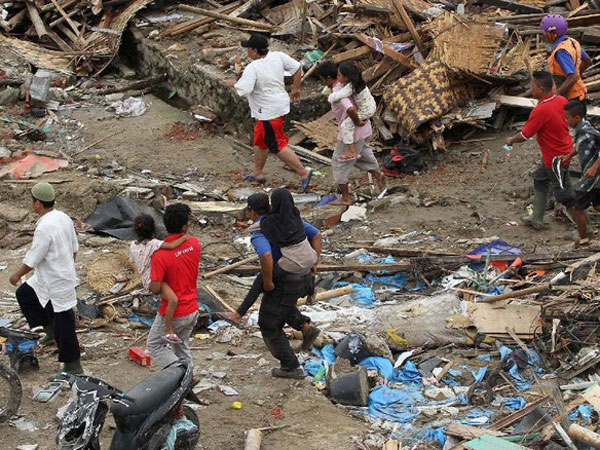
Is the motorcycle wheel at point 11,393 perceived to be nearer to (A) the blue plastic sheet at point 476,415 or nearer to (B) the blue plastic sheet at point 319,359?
(B) the blue plastic sheet at point 319,359

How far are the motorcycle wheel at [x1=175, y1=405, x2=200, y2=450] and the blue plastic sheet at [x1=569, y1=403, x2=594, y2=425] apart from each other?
8.38 feet

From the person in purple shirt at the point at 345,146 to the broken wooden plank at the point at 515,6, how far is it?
4.16m

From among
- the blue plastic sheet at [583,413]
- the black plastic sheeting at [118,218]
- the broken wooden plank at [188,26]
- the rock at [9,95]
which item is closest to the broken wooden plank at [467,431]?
the blue plastic sheet at [583,413]

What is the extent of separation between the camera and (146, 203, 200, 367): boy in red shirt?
6547mm

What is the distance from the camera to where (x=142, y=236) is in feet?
22.5

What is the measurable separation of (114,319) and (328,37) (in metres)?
7.17

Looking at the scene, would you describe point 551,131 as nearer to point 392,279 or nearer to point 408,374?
point 392,279

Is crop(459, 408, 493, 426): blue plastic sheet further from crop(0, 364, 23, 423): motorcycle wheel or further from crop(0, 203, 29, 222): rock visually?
crop(0, 203, 29, 222): rock

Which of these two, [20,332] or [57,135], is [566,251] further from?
[57,135]

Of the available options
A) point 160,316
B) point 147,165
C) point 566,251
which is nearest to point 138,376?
point 160,316

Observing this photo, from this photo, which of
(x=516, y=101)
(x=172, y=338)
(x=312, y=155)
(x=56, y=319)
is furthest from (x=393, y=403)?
(x=516, y=101)

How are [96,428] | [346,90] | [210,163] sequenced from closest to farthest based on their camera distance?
[96,428] → [346,90] → [210,163]

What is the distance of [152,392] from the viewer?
18.5 ft

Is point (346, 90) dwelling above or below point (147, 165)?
above
